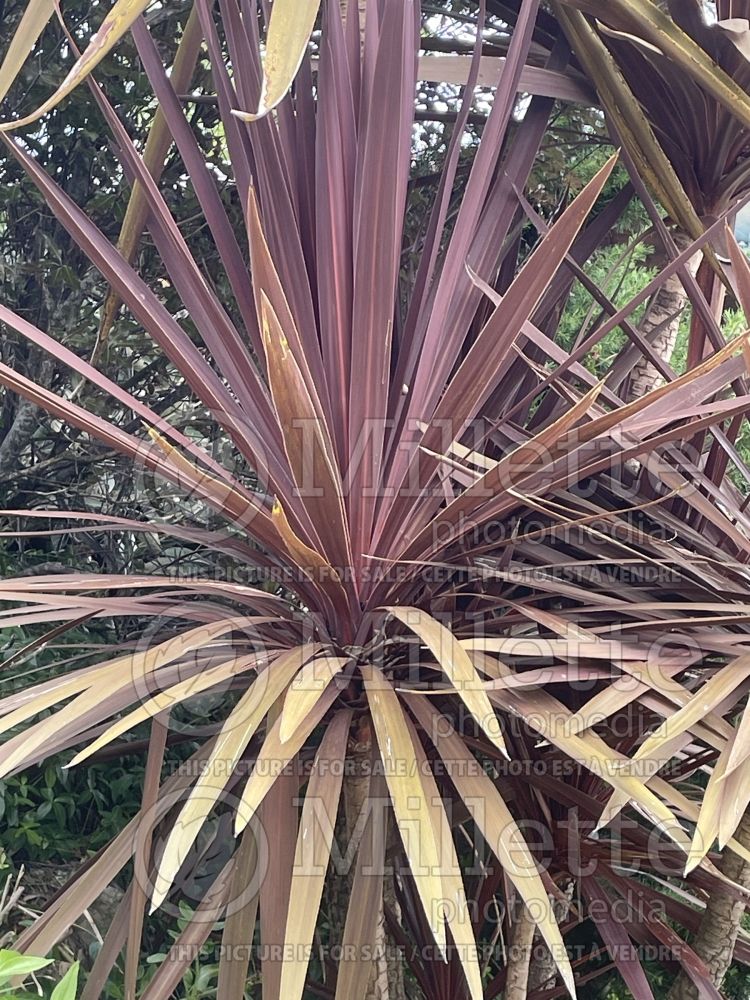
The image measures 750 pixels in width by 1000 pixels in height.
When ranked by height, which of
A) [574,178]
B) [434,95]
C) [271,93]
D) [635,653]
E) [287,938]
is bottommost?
[287,938]

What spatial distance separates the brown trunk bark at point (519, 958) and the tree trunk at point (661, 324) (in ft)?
2.37

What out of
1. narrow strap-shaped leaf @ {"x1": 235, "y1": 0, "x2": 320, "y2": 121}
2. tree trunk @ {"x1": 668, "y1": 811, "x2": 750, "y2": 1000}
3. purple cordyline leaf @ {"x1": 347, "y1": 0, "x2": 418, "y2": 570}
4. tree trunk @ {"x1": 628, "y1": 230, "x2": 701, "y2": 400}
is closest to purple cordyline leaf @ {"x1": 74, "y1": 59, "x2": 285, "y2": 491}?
purple cordyline leaf @ {"x1": 347, "y1": 0, "x2": 418, "y2": 570}

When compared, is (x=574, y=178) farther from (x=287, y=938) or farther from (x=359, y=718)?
(x=287, y=938)

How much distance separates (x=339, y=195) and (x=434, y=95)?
31.5 inches

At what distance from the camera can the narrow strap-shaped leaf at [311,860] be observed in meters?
0.60

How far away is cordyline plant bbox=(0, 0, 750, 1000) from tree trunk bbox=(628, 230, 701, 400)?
175 mm

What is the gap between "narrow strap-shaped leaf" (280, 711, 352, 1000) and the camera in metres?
0.60

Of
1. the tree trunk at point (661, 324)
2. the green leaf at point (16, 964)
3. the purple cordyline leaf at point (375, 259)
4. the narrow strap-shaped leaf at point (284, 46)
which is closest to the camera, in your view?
the narrow strap-shaped leaf at point (284, 46)

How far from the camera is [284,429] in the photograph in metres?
0.65

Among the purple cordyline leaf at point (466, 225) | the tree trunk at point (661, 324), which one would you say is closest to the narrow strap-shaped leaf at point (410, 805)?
the purple cordyline leaf at point (466, 225)

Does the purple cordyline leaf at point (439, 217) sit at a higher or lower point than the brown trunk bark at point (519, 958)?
higher

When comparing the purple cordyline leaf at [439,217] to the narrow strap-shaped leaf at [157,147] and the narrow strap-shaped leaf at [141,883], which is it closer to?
the narrow strap-shaped leaf at [157,147]

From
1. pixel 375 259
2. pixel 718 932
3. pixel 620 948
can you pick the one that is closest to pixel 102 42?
pixel 375 259

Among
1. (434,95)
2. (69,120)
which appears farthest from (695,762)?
(69,120)
